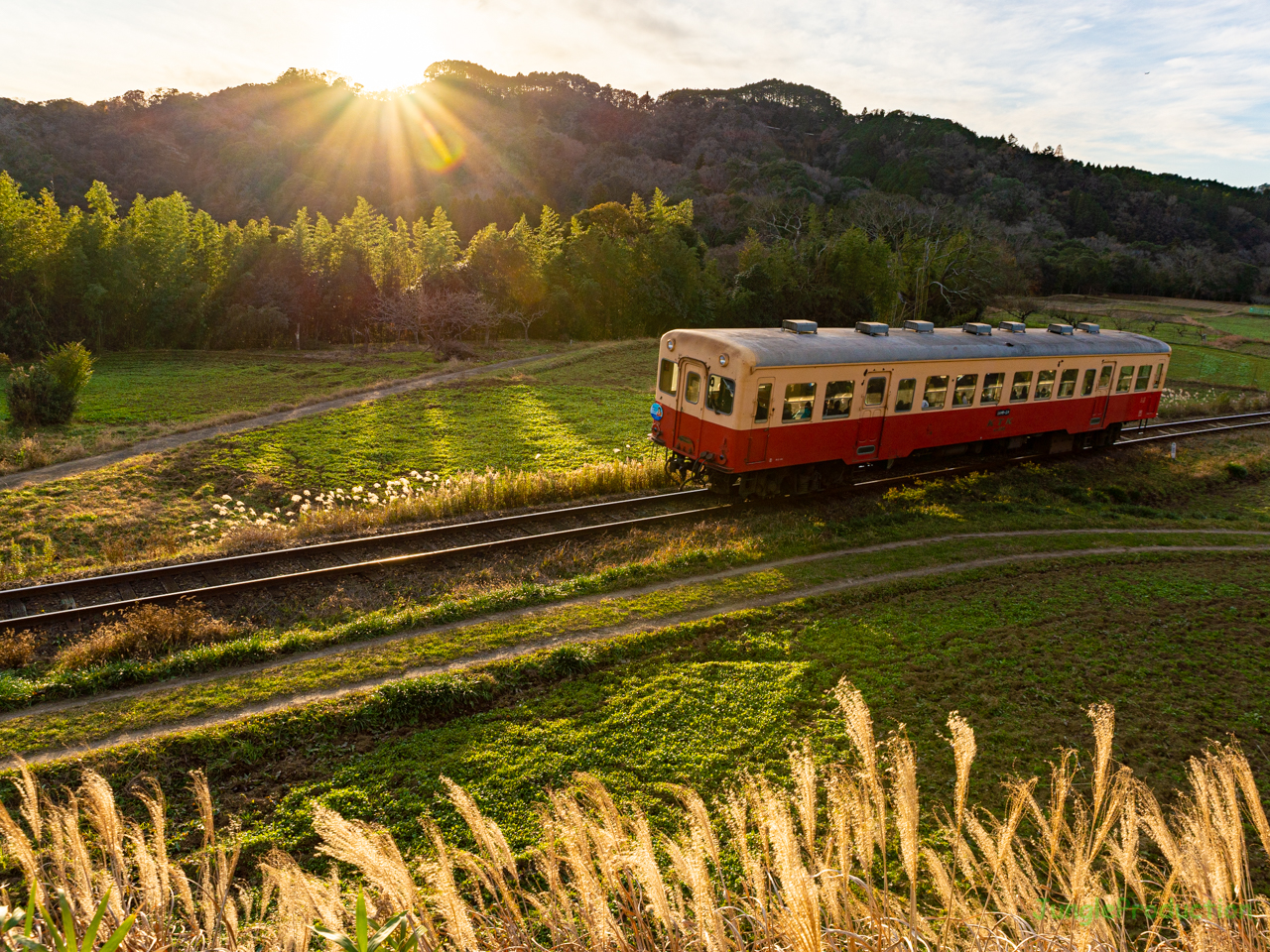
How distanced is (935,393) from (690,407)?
241 inches

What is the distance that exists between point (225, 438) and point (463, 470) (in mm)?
7546

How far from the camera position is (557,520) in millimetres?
15414

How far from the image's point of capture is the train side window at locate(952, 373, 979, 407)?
712 inches

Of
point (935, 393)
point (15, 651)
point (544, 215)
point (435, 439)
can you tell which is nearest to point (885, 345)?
point (935, 393)

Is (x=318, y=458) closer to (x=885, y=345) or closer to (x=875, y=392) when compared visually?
(x=875, y=392)

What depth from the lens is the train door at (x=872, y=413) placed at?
53.9 ft

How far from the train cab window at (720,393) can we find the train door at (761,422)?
1.72 ft

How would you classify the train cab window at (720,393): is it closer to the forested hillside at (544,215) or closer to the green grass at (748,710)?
the green grass at (748,710)

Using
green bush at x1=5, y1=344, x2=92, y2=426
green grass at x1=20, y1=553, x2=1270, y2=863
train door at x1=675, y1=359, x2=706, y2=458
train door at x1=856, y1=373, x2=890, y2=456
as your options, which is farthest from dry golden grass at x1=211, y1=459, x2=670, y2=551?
green bush at x1=5, y1=344, x2=92, y2=426

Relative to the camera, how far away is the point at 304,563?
42.1ft

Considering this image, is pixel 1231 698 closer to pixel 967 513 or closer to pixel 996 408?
pixel 967 513

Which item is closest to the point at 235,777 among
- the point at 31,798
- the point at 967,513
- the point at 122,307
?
the point at 31,798

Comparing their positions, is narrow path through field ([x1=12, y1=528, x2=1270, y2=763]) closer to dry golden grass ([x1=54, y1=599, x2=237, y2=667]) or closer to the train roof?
dry golden grass ([x1=54, y1=599, x2=237, y2=667])

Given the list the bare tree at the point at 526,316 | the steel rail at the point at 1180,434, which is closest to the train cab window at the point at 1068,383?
the steel rail at the point at 1180,434
